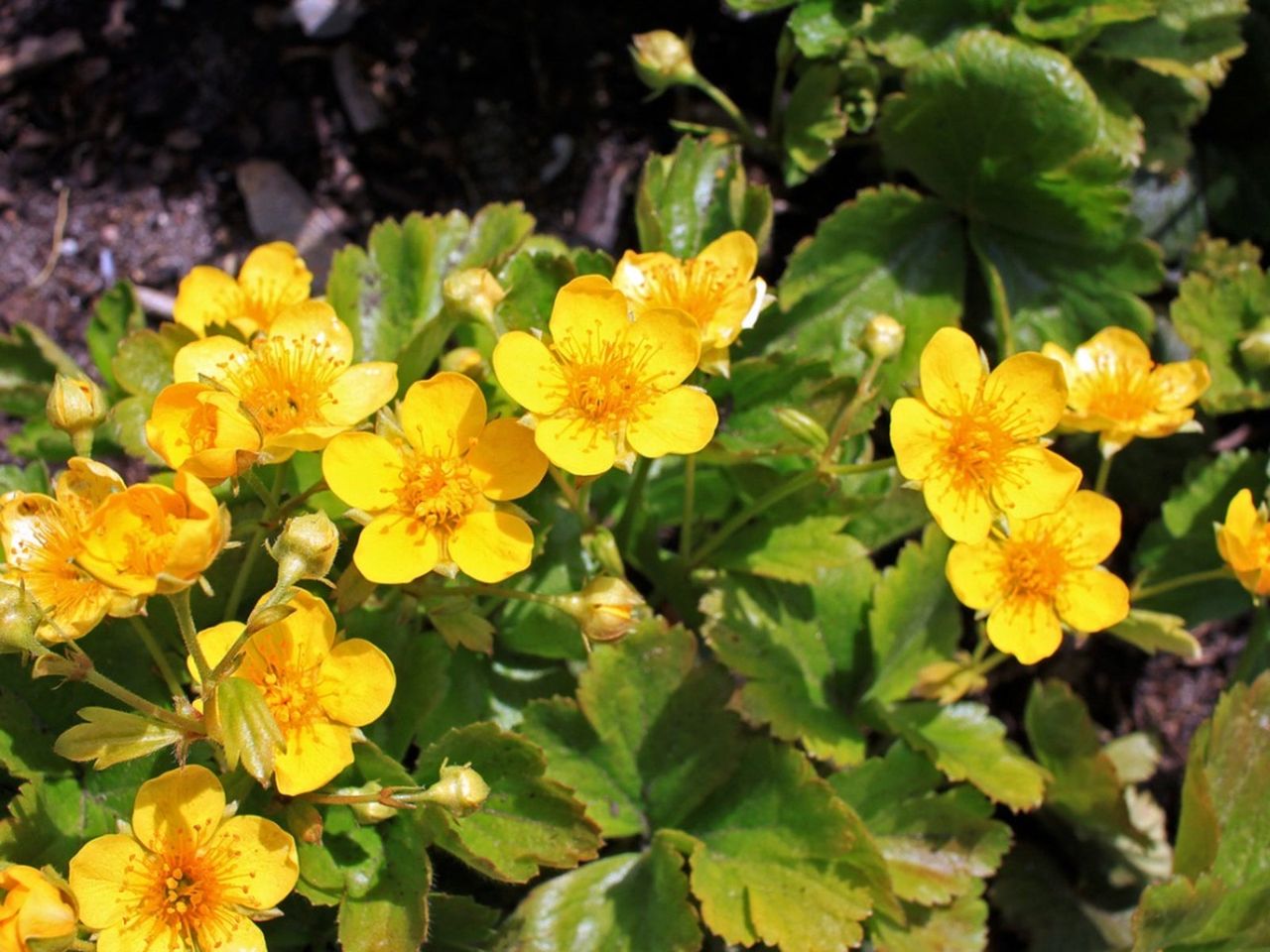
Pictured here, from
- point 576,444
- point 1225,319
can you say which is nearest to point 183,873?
point 576,444

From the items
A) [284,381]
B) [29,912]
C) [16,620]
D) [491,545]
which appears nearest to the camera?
[29,912]

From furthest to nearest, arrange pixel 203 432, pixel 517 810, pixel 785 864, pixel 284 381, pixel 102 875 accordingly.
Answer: pixel 785 864, pixel 517 810, pixel 284 381, pixel 203 432, pixel 102 875

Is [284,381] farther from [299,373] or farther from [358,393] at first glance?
[358,393]

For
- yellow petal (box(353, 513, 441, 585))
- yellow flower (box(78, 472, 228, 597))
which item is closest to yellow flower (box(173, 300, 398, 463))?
yellow petal (box(353, 513, 441, 585))

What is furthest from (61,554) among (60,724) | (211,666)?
(60,724)

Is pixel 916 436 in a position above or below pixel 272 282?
below

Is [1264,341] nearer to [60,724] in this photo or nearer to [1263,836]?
[1263,836]
